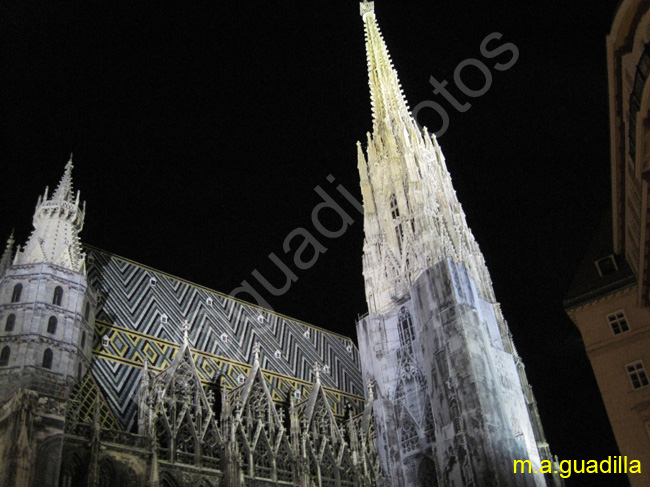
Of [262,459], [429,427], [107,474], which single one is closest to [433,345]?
[429,427]

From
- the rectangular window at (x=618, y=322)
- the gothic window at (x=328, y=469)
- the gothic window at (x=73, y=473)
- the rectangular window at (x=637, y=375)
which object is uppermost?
the rectangular window at (x=618, y=322)

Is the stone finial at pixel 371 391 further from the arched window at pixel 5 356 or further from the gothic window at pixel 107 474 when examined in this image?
the arched window at pixel 5 356

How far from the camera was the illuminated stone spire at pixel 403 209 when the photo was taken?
34844 millimetres

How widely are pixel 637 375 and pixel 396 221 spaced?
17.5 metres

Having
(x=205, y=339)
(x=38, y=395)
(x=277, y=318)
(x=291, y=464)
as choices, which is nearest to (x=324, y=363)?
Answer: (x=277, y=318)

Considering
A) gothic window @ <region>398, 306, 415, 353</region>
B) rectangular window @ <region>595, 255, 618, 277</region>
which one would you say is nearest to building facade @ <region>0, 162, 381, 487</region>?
gothic window @ <region>398, 306, 415, 353</region>

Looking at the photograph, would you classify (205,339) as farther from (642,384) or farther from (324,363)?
(642,384)

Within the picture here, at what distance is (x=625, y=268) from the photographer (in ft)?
83.0

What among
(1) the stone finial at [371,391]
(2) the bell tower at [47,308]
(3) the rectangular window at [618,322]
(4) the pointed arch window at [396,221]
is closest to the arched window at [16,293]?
(2) the bell tower at [47,308]

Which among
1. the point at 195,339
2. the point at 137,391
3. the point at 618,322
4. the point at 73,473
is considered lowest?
the point at 73,473

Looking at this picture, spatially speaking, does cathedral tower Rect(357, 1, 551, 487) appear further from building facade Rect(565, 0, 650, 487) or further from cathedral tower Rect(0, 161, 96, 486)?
cathedral tower Rect(0, 161, 96, 486)

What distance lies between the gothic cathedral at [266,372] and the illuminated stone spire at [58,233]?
7cm

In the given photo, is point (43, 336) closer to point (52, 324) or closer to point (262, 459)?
point (52, 324)

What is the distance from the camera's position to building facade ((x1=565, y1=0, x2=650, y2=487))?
51.8 feet
